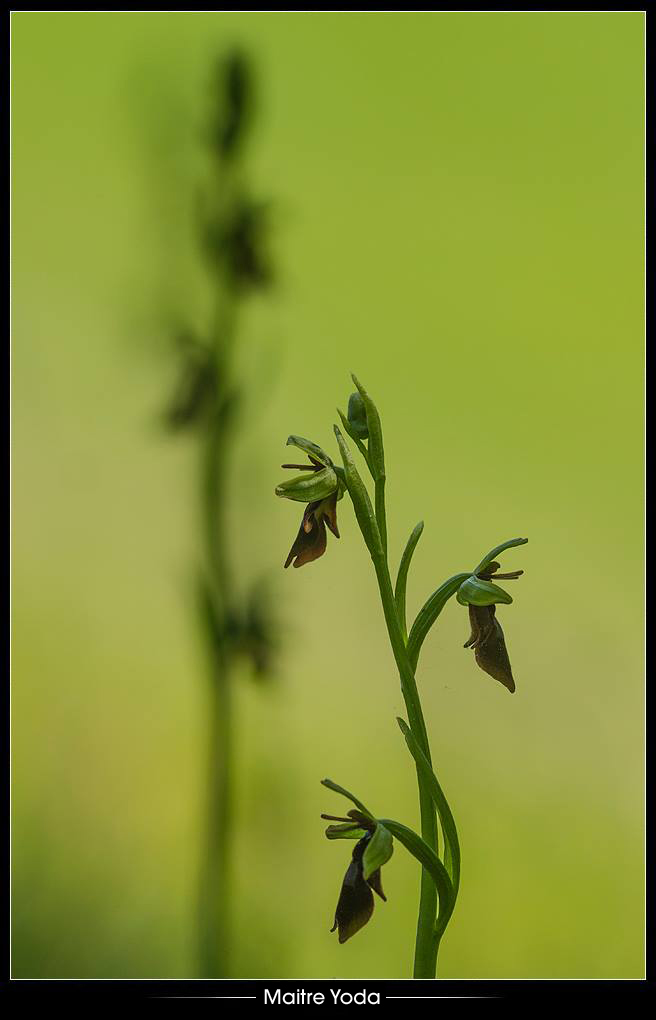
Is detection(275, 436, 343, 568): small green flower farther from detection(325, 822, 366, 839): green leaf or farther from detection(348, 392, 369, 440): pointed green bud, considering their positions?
detection(325, 822, 366, 839): green leaf

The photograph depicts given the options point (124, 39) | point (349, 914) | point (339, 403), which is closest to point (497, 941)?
point (349, 914)

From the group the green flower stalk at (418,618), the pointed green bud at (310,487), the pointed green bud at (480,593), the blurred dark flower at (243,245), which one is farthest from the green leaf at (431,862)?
the blurred dark flower at (243,245)

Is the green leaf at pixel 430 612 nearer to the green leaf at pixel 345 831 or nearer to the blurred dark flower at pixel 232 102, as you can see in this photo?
the green leaf at pixel 345 831

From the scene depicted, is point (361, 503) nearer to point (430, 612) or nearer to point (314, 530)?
point (314, 530)

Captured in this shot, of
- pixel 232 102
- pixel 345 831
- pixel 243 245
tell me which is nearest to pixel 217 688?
pixel 345 831

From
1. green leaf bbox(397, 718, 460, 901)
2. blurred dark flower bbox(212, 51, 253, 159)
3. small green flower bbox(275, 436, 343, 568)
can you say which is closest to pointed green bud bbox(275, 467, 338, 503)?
small green flower bbox(275, 436, 343, 568)
